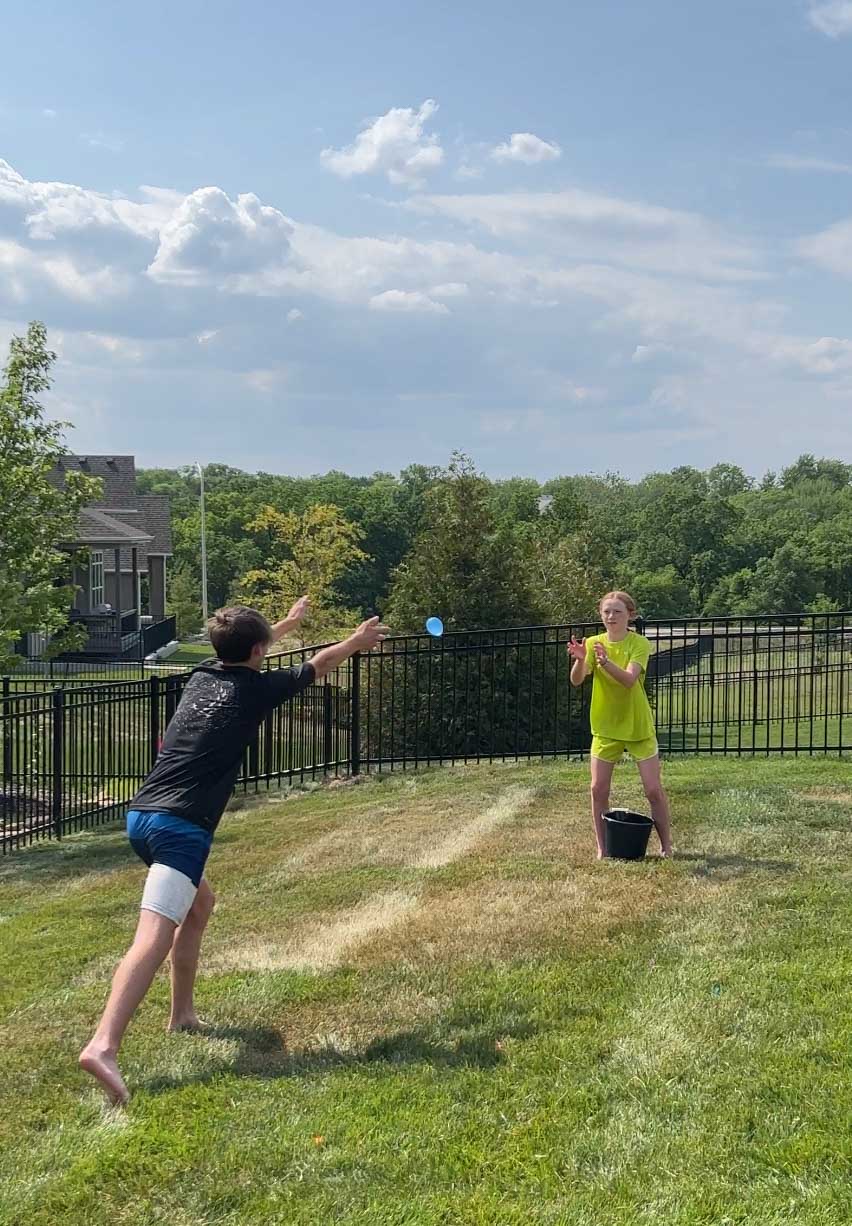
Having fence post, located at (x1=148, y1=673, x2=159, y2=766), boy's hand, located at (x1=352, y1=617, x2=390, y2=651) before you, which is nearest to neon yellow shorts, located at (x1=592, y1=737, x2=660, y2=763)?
boy's hand, located at (x1=352, y1=617, x2=390, y2=651)

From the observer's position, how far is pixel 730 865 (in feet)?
19.9

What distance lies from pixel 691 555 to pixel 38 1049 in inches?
3074

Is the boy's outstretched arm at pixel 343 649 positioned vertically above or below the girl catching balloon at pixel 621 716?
above

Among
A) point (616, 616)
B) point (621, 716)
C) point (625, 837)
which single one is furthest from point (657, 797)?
point (616, 616)

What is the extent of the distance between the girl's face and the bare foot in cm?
383

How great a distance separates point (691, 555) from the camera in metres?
78.9

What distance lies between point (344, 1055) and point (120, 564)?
39103 mm

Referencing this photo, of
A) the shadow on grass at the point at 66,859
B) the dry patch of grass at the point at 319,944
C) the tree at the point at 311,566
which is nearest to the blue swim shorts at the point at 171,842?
the dry patch of grass at the point at 319,944

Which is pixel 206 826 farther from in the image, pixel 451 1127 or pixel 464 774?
pixel 464 774

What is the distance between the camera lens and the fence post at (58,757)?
9883 millimetres

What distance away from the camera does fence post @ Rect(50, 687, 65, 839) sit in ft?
32.4

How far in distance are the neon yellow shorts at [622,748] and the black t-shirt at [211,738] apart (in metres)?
2.86

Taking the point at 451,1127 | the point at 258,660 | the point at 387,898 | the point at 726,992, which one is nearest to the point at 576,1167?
the point at 451,1127

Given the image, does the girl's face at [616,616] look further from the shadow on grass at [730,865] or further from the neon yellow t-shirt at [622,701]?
the shadow on grass at [730,865]
